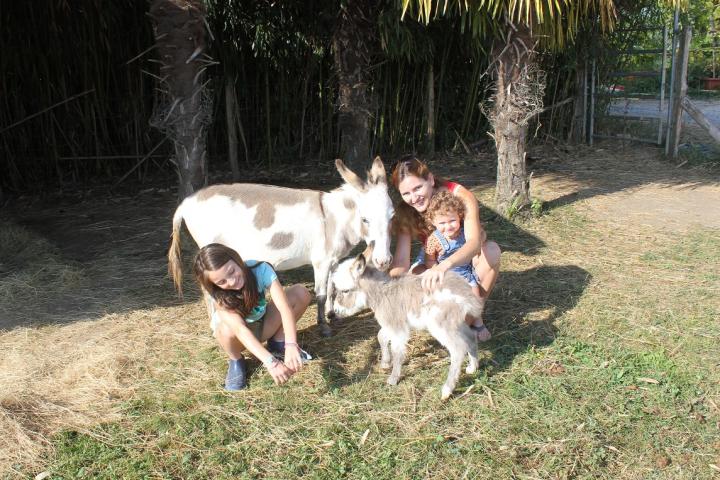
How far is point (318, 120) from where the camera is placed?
9.72 m

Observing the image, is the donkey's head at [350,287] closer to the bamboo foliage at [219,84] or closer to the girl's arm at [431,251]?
the girl's arm at [431,251]

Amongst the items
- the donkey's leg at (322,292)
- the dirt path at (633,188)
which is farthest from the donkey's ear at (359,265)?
the dirt path at (633,188)

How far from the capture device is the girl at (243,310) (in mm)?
3062

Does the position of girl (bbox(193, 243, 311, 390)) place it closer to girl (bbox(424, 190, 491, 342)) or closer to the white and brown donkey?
the white and brown donkey

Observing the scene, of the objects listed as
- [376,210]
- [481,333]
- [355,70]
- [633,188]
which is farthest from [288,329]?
[633,188]

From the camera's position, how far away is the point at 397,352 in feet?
10.9

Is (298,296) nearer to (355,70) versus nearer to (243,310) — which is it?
(243,310)

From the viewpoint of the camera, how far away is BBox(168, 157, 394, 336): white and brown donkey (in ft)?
12.7

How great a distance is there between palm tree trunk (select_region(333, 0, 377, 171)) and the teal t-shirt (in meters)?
3.63

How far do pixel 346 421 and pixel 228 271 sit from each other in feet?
3.21

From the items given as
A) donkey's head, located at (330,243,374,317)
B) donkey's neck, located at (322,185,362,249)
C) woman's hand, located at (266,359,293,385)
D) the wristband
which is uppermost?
donkey's neck, located at (322,185,362,249)

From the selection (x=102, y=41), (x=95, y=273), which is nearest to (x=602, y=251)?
(x=95, y=273)

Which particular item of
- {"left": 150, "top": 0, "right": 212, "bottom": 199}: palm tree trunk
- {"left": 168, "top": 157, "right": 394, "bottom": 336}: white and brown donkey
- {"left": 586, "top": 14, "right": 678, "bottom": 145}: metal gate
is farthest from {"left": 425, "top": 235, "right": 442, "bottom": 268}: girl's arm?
{"left": 586, "top": 14, "right": 678, "bottom": 145}: metal gate

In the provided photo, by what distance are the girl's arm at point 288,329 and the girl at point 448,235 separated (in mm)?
1016
